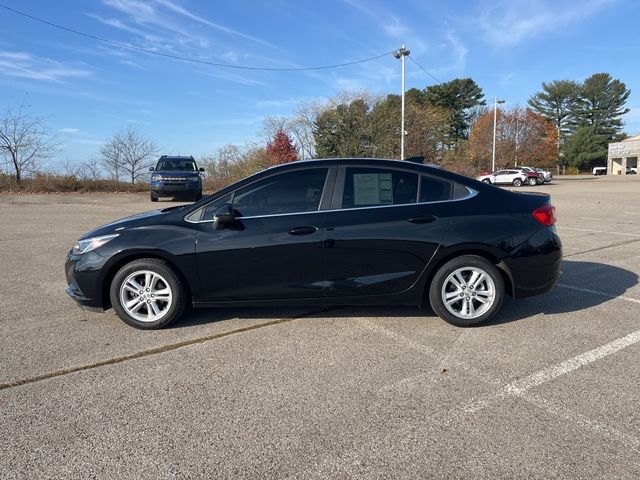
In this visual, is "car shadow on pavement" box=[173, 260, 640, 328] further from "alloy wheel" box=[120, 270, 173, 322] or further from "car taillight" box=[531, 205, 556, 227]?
"car taillight" box=[531, 205, 556, 227]

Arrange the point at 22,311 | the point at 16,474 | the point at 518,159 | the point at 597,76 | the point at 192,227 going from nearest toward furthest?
1. the point at 16,474
2. the point at 192,227
3. the point at 22,311
4. the point at 518,159
5. the point at 597,76

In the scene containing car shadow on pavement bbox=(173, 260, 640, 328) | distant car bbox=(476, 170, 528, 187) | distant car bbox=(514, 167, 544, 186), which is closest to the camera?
car shadow on pavement bbox=(173, 260, 640, 328)

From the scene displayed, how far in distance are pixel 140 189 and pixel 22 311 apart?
993 inches

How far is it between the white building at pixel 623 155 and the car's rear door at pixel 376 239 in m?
76.1

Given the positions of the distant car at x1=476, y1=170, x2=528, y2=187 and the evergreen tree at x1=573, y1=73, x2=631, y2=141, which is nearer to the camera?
the distant car at x1=476, y1=170, x2=528, y2=187

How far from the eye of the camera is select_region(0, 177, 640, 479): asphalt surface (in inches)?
89.1

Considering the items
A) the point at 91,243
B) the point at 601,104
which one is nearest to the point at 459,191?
the point at 91,243

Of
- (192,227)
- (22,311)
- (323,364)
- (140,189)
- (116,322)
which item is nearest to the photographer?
(323,364)

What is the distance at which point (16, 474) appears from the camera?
85.7 inches

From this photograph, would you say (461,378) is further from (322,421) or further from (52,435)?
(52,435)

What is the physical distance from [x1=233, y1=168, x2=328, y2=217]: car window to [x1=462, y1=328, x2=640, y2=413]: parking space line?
2141mm

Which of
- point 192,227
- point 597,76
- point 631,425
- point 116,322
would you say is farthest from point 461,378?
point 597,76

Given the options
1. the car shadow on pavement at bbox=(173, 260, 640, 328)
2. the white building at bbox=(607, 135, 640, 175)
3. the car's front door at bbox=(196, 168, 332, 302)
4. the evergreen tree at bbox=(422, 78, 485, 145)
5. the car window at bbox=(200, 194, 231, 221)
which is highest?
the evergreen tree at bbox=(422, 78, 485, 145)

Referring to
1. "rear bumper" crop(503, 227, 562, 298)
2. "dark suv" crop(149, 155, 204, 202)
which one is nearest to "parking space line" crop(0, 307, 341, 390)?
"rear bumper" crop(503, 227, 562, 298)
